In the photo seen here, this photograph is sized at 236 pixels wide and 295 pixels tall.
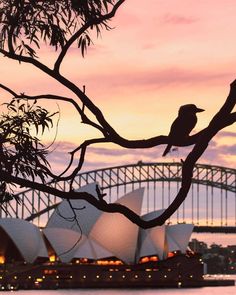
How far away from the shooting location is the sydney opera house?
118 metres

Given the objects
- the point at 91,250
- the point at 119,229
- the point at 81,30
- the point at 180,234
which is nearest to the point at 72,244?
the point at 91,250

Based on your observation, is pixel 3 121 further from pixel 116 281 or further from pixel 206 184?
pixel 206 184

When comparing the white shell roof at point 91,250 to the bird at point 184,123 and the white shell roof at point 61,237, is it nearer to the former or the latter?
the white shell roof at point 61,237

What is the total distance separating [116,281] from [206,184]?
39654 mm

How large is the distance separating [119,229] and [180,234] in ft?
67.6

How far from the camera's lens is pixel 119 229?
4643 inches

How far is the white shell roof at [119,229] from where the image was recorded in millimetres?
115750

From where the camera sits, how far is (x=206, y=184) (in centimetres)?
16588

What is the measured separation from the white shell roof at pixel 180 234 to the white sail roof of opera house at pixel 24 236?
20911 millimetres

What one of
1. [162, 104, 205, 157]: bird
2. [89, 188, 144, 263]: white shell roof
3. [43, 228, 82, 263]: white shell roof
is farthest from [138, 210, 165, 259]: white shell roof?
[162, 104, 205, 157]: bird

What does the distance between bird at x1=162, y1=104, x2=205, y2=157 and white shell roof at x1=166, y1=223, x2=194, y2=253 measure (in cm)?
12802

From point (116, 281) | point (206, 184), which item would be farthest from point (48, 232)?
point (206, 184)

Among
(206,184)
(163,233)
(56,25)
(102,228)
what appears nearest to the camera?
(56,25)

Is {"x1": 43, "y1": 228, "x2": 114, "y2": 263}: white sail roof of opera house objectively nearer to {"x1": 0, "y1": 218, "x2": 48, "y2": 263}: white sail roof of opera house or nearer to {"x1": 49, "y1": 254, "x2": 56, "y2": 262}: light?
{"x1": 0, "y1": 218, "x2": 48, "y2": 263}: white sail roof of opera house
